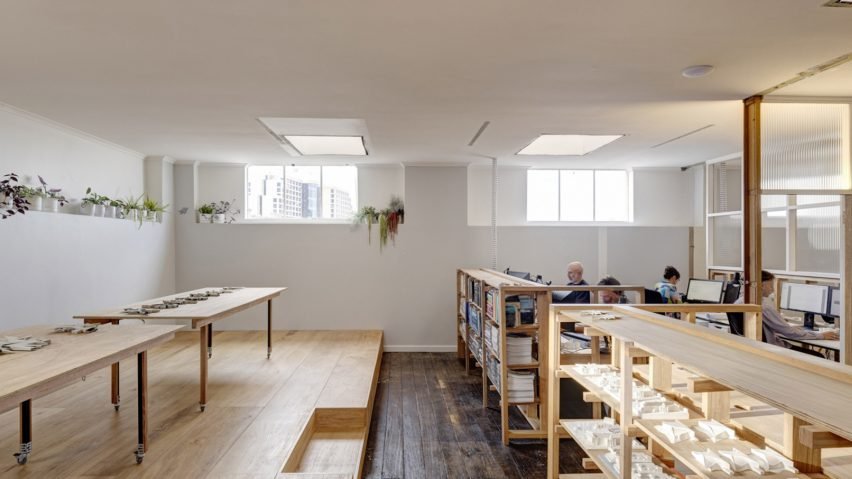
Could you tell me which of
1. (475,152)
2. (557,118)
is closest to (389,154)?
(475,152)

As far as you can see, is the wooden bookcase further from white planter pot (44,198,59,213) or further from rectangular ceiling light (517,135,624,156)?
white planter pot (44,198,59,213)

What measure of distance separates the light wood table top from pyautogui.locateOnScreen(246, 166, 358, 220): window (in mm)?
5464

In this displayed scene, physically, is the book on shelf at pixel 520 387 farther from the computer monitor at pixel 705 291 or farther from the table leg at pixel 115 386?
the computer monitor at pixel 705 291

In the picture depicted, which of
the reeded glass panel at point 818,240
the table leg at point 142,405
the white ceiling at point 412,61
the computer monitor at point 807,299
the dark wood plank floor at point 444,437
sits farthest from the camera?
the computer monitor at point 807,299

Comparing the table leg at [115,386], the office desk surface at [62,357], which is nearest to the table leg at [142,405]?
the office desk surface at [62,357]

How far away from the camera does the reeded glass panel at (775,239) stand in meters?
5.77

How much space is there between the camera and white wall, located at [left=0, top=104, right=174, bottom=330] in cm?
427

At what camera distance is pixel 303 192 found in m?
7.29

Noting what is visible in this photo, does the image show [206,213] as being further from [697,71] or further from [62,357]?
[697,71]

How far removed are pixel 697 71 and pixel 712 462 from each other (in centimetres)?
260

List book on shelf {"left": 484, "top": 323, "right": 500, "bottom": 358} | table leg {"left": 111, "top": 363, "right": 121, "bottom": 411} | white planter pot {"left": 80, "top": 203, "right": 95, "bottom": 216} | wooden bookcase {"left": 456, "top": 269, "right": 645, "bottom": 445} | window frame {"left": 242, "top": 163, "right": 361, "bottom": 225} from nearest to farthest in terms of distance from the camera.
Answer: table leg {"left": 111, "top": 363, "right": 121, "bottom": 411} → wooden bookcase {"left": 456, "top": 269, "right": 645, "bottom": 445} → book on shelf {"left": 484, "top": 323, "right": 500, "bottom": 358} → white planter pot {"left": 80, "top": 203, "right": 95, "bottom": 216} → window frame {"left": 242, "top": 163, "right": 361, "bottom": 225}

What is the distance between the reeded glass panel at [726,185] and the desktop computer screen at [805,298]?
171 centimetres

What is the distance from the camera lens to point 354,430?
150 inches

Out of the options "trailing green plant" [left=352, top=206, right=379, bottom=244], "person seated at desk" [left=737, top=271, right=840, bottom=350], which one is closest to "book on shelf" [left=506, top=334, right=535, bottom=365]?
"person seated at desk" [left=737, top=271, right=840, bottom=350]
